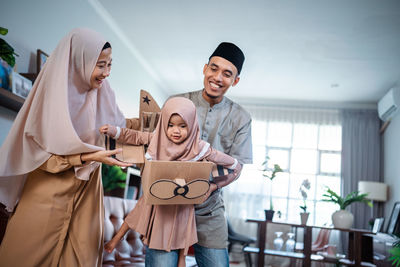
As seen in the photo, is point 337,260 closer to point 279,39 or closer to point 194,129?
point 279,39

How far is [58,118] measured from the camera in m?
1.35

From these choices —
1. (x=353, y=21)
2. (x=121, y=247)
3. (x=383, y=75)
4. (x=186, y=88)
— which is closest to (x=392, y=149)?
(x=383, y=75)

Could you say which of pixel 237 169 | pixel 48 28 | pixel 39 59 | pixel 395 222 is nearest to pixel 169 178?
pixel 237 169

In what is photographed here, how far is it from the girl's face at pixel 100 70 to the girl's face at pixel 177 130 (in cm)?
31

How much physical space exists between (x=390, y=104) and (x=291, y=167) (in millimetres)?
2167

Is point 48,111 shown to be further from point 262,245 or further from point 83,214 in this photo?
point 262,245

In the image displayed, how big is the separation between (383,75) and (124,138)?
553 cm

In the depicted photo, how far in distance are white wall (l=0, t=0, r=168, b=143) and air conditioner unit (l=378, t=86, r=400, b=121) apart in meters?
4.06

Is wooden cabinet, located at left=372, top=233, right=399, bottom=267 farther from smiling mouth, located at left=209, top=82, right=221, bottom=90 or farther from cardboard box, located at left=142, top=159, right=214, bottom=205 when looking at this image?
cardboard box, located at left=142, top=159, right=214, bottom=205

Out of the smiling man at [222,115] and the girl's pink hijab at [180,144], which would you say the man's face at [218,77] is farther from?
the girl's pink hijab at [180,144]

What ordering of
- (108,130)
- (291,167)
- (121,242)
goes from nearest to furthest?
1. (108,130)
2. (121,242)
3. (291,167)

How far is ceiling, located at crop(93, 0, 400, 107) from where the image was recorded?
4.32 metres

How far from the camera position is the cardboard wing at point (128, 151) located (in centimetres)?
150

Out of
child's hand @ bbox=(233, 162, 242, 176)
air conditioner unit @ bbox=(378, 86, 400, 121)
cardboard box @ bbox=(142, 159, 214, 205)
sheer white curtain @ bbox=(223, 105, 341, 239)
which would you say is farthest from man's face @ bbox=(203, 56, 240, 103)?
sheer white curtain @ bbox=(223, 105, 341, 239)
